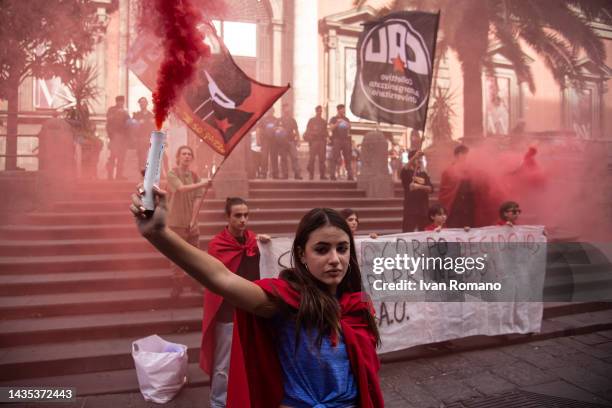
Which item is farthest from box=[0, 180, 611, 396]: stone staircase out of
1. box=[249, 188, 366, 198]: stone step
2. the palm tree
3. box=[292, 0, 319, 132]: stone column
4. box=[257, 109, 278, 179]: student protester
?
box=[292, 0, 319, 132]: stone column

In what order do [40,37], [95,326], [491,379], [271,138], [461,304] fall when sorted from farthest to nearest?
[271,138] → [40,37] → [461,304] → [95,326] → [491,379]

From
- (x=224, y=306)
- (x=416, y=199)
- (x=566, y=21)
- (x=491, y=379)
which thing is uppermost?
(x=566, y=21)

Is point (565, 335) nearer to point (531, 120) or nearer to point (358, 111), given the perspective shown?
point (358, 111)

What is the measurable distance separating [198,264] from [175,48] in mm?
787

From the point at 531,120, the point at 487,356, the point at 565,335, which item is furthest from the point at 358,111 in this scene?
the point at 531,120

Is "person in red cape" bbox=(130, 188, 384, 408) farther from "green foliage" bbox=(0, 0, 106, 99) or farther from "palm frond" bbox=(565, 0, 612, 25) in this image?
"palm frond" bbox=(565, 0, 612, 25)

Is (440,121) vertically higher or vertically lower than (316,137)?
higher

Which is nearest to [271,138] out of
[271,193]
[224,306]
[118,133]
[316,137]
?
[316,137]

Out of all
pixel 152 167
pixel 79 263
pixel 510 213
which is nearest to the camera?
pixel 152 167

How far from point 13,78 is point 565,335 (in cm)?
1088

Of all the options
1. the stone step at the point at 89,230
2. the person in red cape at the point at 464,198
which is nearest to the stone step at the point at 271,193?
the stone step at the point at 89,230

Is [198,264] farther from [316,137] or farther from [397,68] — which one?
[316,137]

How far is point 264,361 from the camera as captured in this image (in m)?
1.90

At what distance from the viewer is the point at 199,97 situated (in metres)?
4.45
